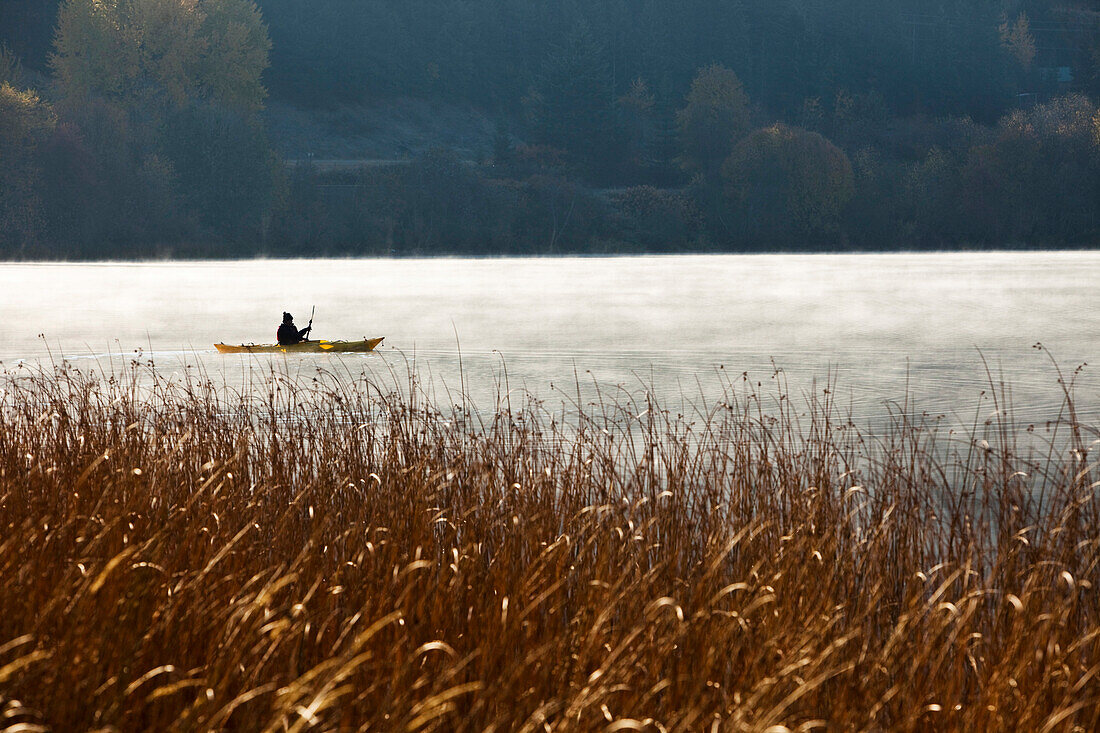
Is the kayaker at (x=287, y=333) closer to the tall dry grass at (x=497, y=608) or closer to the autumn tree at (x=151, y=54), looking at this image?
the tall dry grass at (x=497, y=608)

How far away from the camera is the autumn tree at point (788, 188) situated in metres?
80.9

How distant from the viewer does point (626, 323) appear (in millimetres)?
28078

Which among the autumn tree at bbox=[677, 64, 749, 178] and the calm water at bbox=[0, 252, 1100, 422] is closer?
the calm water at bbox=[0, 252, 1100, 422]

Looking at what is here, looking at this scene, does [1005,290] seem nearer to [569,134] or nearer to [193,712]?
[193,712]

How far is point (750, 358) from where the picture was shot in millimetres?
20609

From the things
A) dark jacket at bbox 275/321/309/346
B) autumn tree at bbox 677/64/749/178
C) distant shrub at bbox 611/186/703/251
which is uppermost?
autumn tree at bbox 677/64/749/178

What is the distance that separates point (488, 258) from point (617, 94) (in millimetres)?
70301

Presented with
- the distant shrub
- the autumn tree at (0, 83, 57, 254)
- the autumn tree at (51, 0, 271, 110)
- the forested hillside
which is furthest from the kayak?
the autumn tree at (51, 0, 271, 110)

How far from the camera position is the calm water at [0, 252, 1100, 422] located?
18328 millimetres

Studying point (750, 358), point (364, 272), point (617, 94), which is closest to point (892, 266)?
point (364, 272)

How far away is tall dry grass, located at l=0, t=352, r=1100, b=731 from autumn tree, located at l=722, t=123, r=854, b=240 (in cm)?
7379

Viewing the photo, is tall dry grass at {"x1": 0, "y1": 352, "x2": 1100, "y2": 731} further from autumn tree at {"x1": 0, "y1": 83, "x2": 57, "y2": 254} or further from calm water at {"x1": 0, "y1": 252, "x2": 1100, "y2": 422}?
autumn tree at {"x1": 0, "y1": 83, "x2": 57, "y2": 254}

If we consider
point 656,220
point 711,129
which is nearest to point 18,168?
point 656,220

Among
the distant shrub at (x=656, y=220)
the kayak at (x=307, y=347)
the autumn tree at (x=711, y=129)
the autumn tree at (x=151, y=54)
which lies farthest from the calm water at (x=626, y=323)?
the autumn tree at (x=711, y=129)
